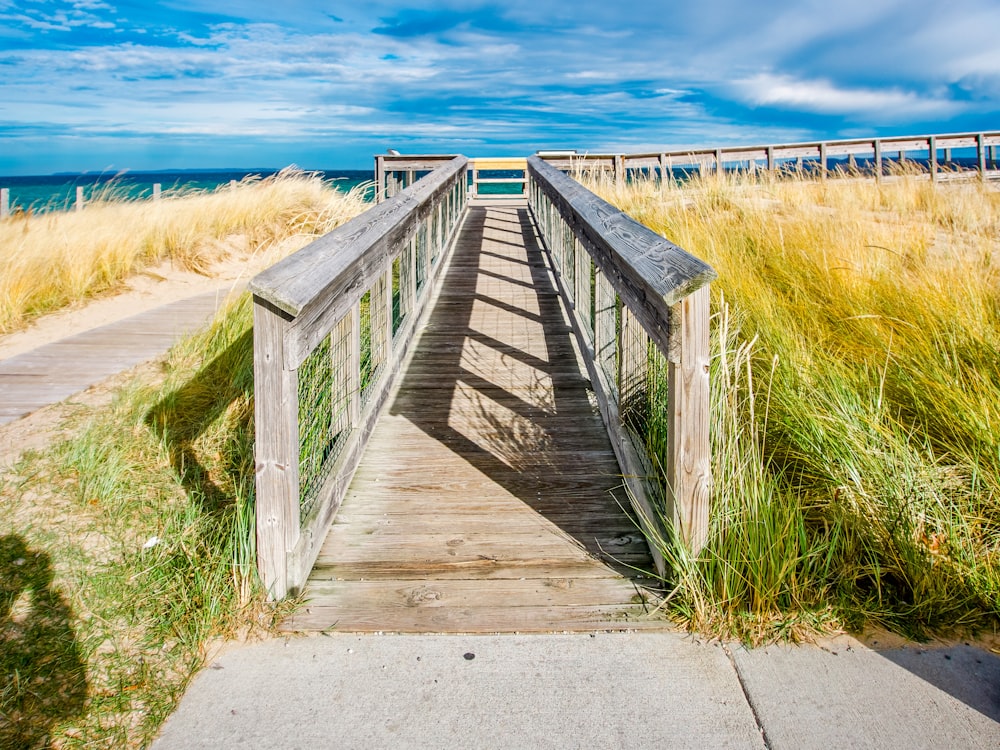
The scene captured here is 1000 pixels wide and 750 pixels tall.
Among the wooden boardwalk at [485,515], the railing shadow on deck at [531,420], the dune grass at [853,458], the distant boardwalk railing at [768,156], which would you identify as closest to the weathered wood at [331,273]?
the wooden boardwalk at [485,515]

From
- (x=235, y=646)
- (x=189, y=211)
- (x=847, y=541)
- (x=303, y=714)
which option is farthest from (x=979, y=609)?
(x=189, y=211)

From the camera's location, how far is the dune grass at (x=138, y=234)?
26.0 feet

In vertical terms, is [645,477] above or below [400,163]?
below

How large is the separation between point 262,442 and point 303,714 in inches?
33.1

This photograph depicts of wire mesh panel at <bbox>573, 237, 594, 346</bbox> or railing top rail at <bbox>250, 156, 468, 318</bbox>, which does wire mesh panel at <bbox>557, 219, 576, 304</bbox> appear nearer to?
wire mesh panel at <bbox>573, 237, 594, 346</bbox>

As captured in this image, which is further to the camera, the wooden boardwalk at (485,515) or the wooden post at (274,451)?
the wooden boardwalk at (485,515)

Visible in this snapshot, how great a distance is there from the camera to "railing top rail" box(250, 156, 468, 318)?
228 cm

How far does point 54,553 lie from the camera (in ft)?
9.55

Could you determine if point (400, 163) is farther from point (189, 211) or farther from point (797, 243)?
point (797, 243)

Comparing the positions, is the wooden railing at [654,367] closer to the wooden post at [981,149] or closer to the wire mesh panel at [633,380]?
the wire mesh panel at [633,380]

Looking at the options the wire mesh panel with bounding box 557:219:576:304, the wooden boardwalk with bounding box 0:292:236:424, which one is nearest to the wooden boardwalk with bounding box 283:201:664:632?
the wire mesh panel with bounding box 557:219:576:304

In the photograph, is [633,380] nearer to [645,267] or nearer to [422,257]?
[645,267]

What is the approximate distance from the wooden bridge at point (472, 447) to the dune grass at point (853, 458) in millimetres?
197

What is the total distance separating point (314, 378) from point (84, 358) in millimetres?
3510
